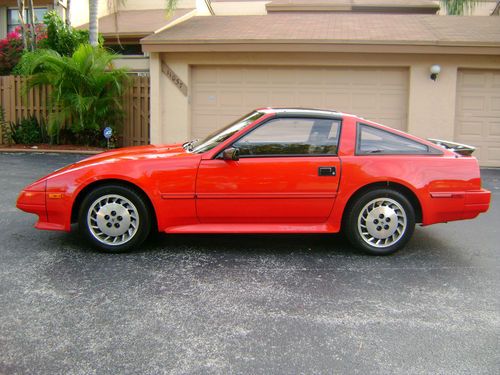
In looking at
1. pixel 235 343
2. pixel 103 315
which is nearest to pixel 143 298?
pixel 103 315

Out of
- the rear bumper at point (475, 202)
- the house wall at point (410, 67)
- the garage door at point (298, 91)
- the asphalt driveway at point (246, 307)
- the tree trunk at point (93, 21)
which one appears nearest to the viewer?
the asphalt driveway at point (246, 307)

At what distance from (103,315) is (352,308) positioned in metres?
1.79

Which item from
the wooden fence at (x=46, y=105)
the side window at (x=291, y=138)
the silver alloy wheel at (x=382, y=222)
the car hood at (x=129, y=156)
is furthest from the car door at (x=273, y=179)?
the wooden fence at (x=46, y=105)

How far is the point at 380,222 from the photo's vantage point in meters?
5.04

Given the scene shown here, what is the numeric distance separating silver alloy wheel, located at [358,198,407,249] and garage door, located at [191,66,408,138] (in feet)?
24.9

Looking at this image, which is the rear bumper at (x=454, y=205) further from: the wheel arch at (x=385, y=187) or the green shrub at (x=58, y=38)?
the green shrub at (x=58, y=38)

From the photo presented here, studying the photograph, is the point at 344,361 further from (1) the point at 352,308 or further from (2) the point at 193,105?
(2) the point at 193,105

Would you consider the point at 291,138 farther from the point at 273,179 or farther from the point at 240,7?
the point at 240,7

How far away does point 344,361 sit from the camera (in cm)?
303

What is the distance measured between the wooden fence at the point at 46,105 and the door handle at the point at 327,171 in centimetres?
892

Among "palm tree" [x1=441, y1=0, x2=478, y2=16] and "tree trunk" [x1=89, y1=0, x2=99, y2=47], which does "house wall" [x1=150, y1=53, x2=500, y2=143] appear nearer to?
"tree trunk" [x1=89, y1=0, x2=99, y2=47]

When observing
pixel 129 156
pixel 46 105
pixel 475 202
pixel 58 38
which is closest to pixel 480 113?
pixel 475 202

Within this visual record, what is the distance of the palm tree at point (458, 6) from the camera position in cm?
2131

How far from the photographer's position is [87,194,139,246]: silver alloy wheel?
4.88 m
